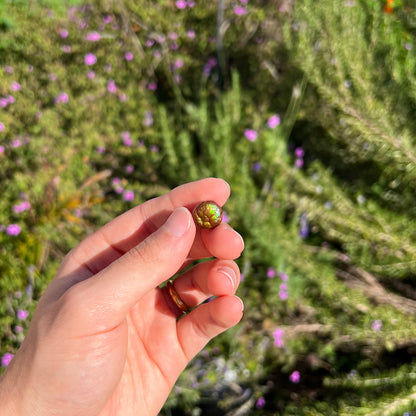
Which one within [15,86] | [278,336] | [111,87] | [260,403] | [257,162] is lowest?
[260,403]

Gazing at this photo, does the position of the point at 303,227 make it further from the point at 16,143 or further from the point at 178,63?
the point at 16,143

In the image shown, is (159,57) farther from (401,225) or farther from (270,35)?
(401,225)

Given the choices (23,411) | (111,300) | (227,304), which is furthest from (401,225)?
(23,411)

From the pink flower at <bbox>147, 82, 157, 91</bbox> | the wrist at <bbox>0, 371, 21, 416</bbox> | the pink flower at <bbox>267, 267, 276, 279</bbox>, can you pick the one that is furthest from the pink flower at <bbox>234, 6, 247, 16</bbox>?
the wrist at <bbox>0, 371, 21, 416</bbox>

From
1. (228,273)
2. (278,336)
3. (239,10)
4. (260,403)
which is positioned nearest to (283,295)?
(278,336)

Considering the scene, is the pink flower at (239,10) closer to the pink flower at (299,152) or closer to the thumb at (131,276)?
the pink flower at (299,152)

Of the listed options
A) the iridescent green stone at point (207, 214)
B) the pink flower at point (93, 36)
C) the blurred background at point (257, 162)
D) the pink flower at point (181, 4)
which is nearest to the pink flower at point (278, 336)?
the blurred background at point (257, 162)
